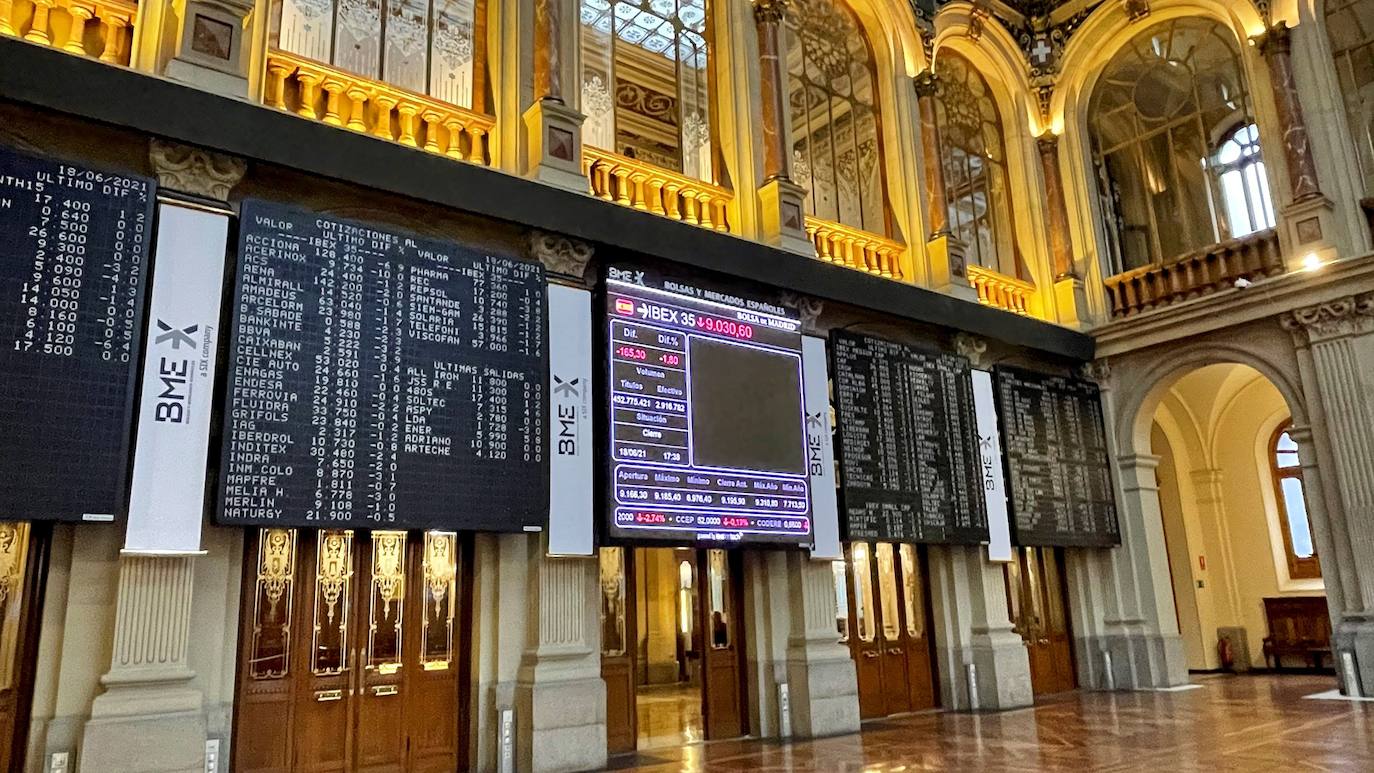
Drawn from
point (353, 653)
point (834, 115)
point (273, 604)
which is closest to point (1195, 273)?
point (834, 115)

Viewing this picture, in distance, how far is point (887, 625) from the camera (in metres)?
10.2

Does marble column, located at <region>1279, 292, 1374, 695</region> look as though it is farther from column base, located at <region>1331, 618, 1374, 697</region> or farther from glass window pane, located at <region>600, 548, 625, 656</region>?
glass window pane, located at <region>600, 548, 625, 656</region>

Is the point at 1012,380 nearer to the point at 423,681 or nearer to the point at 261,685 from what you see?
the point at 423,681

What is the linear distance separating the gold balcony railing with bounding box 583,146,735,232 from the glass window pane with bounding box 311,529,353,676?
11.7 feet

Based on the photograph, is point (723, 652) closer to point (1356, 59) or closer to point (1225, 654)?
point (1225, 654)

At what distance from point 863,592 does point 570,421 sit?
4262 mm

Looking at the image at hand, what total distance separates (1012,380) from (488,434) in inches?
264

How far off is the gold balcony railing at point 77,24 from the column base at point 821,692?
706cm

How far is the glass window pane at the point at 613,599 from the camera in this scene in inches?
320

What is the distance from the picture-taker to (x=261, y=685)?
6.39 meters

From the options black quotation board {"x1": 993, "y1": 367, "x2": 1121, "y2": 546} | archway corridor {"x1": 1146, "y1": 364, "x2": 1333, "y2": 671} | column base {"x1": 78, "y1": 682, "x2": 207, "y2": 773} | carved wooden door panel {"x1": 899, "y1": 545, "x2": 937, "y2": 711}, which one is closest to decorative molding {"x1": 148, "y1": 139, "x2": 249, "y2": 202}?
column base {"x1": 78, "y1": 682, "x2": 207, "y2": 773}

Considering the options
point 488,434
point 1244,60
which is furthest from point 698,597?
point 1244,60

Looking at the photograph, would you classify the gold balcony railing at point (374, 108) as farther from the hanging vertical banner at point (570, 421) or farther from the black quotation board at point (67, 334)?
the black quotation board at point (67, 334)

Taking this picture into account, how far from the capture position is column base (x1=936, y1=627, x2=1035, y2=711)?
10133mm
